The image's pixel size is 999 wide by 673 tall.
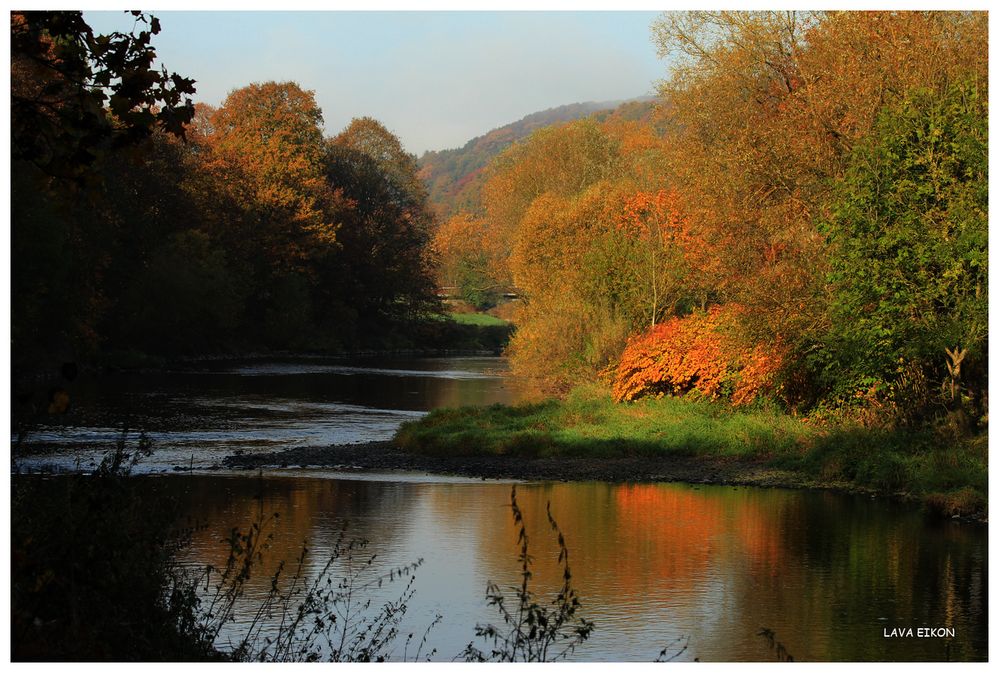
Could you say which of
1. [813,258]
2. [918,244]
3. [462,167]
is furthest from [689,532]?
[462,167]

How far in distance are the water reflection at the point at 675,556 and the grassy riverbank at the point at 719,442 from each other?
1.04m

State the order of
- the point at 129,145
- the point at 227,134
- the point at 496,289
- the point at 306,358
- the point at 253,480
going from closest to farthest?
the point at 129,145
the point at 253,480
the point at 306,358
the point at 227,134
the point at 496,289

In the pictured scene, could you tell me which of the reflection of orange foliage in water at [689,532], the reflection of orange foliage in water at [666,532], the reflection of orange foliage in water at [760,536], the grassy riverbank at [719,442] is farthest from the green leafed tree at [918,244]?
the reflection of orange foliage in water at [666,532]

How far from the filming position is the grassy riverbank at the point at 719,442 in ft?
63.9

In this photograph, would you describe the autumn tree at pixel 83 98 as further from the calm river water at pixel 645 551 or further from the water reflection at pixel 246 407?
the water reflection at pixel 246 407

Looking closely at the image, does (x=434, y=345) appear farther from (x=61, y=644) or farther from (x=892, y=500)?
(x=61, y=644)

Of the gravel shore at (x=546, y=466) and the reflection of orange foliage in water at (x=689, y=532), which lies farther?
the gravel shore at (x=546, y=466)

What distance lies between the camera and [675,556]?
15.3 meters

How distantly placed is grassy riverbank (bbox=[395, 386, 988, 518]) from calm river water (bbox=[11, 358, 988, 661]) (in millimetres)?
994

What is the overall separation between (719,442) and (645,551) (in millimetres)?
8686

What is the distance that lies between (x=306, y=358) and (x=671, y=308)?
3104 centimetres

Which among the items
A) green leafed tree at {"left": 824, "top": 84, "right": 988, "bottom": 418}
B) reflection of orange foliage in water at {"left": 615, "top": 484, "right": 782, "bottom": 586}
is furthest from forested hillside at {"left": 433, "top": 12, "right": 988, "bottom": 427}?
reflection of orange foliage in water at {"left": 615, "top": 484, "right": 782, "bottom": 586}

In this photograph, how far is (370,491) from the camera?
20422 millimetres

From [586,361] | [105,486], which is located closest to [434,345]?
[586,361]
